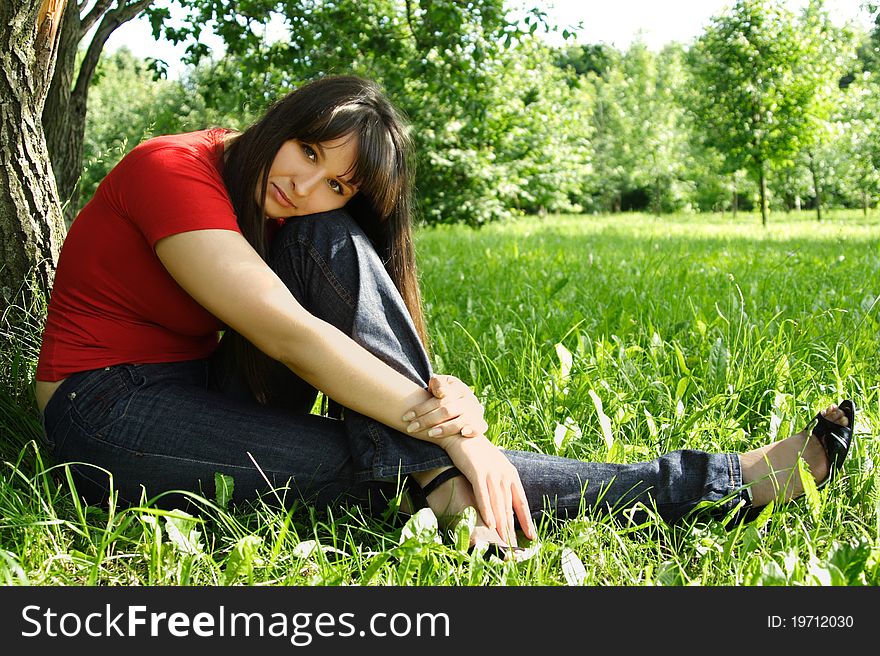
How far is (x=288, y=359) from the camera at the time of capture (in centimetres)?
188

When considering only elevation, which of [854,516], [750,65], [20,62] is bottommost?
[854,516]

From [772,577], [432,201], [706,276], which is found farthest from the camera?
[432,201]

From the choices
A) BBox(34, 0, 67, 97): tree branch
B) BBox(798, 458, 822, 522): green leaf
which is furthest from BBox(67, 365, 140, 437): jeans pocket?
BBox(798, 458, 822, 522): green leaf

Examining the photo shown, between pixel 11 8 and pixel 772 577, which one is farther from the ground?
pixel 11 8

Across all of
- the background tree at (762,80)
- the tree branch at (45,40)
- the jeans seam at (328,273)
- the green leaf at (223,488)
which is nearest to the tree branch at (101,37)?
the tree branch at (45,40)

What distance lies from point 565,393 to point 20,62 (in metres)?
2.07

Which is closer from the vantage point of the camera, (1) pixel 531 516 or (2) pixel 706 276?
(1) pixel 531 516

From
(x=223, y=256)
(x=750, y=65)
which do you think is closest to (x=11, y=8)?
(x=223, y=256)

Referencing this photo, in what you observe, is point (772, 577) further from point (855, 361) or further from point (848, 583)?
point (855, 361)

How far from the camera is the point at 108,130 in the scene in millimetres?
29422

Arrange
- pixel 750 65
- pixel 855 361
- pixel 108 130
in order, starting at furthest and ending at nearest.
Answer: pixel 108 130
pixel 750 65
pixel 855 361

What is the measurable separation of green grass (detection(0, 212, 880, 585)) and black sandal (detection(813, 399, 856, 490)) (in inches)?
2.7

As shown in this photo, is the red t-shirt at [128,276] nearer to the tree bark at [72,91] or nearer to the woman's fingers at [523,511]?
the woman's fingers at [523,511]

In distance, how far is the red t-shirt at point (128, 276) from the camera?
6.30 feet
